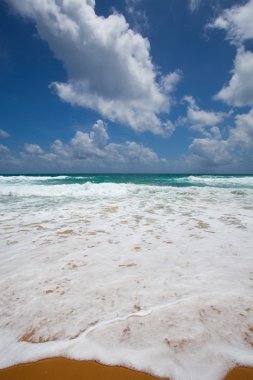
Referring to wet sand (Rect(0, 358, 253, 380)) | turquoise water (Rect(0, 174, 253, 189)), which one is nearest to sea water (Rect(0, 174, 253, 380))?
wet sand (Rect(0, 358, 253, 380))

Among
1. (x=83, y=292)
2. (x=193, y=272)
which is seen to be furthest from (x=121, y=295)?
(x=193, y=272)

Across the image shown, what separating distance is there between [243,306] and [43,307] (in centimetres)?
234

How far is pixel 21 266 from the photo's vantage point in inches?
143

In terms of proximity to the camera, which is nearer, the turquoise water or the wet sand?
the wet sand

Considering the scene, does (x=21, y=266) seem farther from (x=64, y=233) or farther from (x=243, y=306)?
(x=243, y=306)

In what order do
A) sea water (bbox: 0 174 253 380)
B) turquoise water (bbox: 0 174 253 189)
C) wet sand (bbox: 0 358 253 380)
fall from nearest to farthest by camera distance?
wet sand (bbox: 0 358 253 380) → sea water (bbox: 0 174 253 380) → turquoise water (bbox: 0 174 253 189)

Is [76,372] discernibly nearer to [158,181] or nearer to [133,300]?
[133,300]

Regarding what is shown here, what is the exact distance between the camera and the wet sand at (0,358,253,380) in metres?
1.73

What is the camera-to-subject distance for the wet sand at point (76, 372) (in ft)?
5.66

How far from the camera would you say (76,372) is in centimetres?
177

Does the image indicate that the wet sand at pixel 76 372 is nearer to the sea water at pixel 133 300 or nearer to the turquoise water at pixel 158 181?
the sea water at pixel 133 300

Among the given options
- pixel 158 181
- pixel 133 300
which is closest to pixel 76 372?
pixel 133 300

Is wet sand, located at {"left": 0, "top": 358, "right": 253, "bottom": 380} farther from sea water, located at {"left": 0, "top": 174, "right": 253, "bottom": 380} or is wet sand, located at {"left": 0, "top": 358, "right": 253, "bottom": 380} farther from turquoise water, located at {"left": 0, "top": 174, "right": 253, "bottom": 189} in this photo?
turquoise water, located at {"left": 0, "top": 174, "right": 253, "bottom": 189}

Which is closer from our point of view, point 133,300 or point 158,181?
point 133,300
